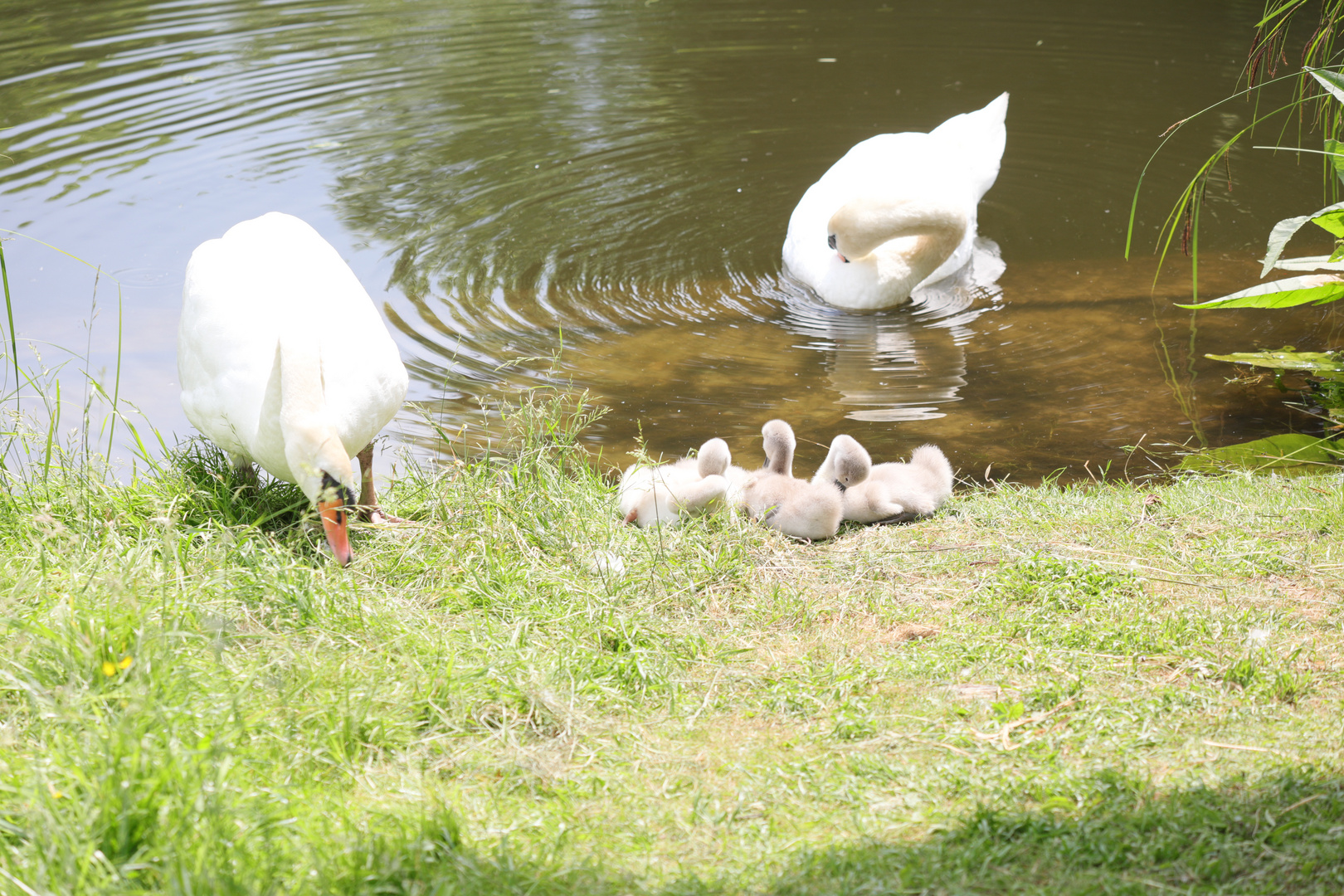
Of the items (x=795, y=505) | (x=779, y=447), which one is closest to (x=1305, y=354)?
(x=779, y=447)

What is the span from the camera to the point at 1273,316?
645cm

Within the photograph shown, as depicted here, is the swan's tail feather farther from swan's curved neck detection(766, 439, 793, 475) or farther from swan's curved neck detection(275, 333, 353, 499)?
swan's curved neck detection(275, 333, 353, 499)

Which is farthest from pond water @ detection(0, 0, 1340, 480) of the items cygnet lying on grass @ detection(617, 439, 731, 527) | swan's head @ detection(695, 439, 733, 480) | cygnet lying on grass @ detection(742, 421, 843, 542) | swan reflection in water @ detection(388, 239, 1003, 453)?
cygnet lying on grass @ detection(742, 421, 843, 542)

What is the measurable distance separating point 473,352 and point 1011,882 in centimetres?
471

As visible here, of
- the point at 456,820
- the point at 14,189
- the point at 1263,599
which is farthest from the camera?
the point at 14,189

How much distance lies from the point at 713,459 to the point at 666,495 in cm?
35

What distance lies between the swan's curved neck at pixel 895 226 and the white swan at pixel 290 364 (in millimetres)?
3396

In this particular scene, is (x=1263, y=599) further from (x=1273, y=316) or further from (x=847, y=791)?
(x=1273, y=316)

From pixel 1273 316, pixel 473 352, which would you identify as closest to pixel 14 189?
pixel 473 352

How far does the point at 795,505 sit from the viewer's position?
13.8ft

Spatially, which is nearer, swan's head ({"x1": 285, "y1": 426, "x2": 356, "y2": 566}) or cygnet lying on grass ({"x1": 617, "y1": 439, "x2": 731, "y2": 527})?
swan's head ({"x1": 285, "y1": 426, "x2": 356, "y2": 566})

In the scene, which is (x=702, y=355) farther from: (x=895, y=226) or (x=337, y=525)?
(x=337, y=525)

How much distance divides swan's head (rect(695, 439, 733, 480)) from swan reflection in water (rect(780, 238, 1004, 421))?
53.8 inches

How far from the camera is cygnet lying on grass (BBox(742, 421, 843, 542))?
13.8 feet
